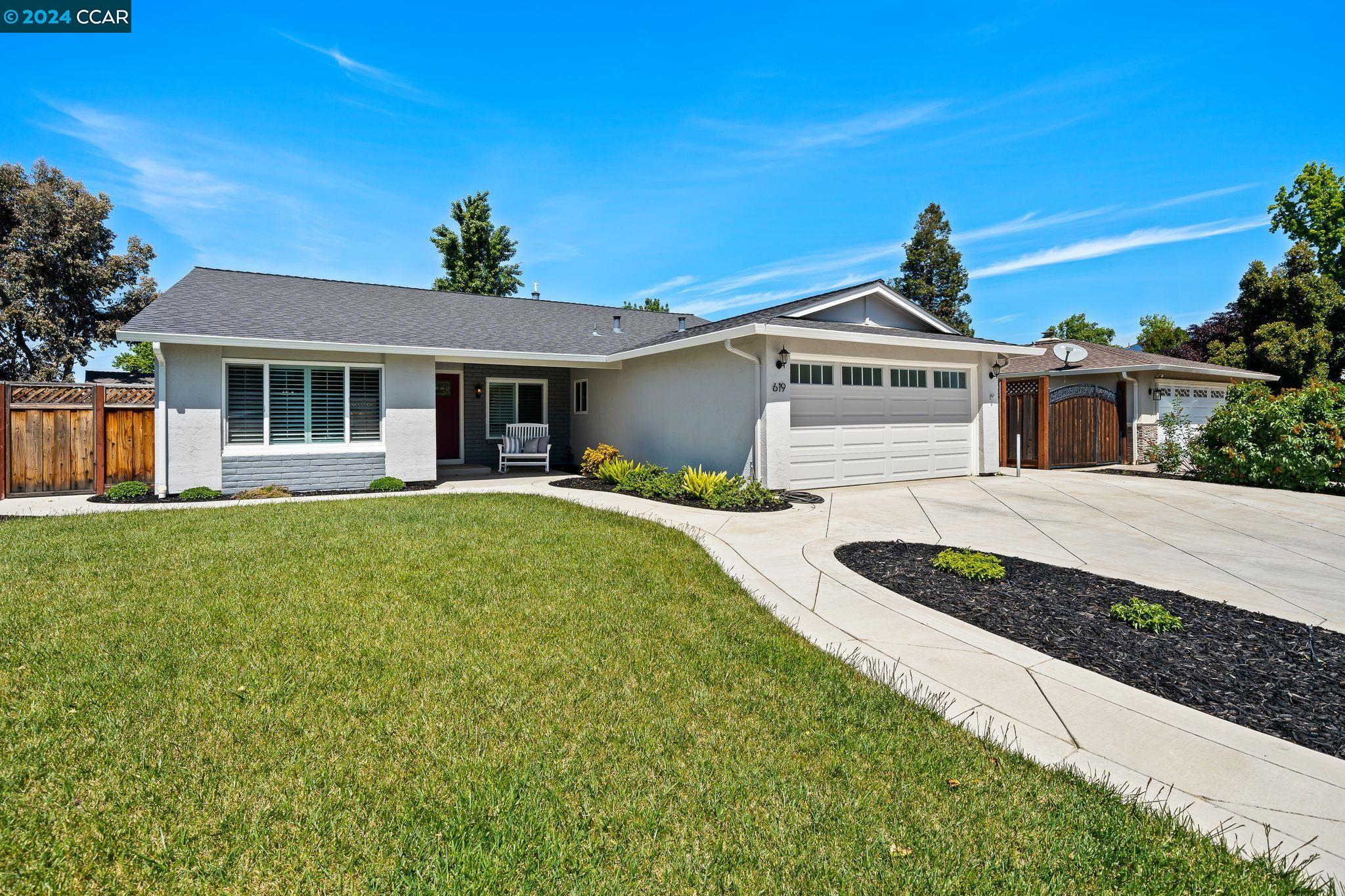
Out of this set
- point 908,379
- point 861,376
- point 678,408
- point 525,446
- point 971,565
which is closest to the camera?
point 971,565

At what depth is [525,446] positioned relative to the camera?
14477 mm

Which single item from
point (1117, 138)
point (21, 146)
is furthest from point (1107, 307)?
point (21, 146)

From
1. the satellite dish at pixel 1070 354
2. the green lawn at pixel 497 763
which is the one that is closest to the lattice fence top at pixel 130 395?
the green lawn at pixel 497 763

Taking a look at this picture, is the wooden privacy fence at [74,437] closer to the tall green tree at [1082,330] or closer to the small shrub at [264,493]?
the small shrub at [264,493]

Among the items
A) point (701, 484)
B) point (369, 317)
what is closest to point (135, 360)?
point (369, 317)

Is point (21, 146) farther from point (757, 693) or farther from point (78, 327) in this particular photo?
point (757, 693)

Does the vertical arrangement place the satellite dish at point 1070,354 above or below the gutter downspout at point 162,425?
above

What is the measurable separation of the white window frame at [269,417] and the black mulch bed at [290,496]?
29.1 inches

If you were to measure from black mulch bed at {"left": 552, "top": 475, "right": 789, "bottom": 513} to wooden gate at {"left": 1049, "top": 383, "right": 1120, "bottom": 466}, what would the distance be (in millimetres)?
9111

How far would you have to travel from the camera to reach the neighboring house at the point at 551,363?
10.2 m

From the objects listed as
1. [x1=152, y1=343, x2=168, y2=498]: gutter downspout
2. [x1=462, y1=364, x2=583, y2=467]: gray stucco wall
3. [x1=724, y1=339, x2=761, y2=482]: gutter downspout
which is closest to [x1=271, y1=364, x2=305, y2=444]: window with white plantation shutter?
[x1=152, y1=343, x2=168, y2=498]: gutter downspout

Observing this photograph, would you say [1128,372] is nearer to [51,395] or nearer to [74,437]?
[74,437]

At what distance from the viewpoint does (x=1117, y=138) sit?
12945mm

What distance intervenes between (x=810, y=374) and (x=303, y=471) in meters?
9.38
